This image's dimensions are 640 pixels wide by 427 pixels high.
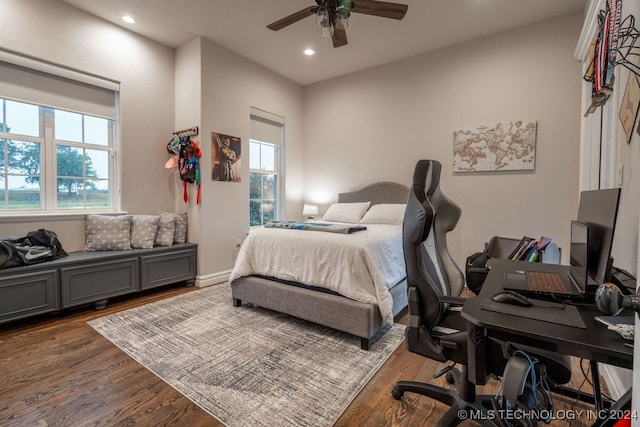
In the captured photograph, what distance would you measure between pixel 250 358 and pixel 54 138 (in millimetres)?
3068

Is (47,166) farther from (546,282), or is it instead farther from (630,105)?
(630,105)

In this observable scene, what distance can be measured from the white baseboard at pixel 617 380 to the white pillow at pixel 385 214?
221 centimetres

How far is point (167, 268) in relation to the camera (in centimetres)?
346

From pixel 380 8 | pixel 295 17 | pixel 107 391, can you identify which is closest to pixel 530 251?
pixel 380 8

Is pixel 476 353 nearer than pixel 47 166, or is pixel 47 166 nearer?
pixel 476 353

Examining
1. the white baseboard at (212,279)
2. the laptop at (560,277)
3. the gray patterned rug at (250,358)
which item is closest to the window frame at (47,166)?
the gray patterned rug at (250,358)

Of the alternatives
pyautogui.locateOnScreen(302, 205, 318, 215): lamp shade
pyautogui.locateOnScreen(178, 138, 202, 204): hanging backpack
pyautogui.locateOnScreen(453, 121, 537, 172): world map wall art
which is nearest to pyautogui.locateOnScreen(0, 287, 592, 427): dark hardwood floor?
pyautogui.locateOnScreen(178, 138, 202, 204): hanging backpack

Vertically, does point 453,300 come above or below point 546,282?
below

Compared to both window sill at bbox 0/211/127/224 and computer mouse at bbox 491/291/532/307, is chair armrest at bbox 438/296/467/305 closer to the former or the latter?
computer mouse at bbox 491/291/532/307

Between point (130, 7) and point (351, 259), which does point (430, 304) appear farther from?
point (130, 7)

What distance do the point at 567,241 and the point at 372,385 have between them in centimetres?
289

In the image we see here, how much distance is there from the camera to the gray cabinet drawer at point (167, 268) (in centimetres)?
327

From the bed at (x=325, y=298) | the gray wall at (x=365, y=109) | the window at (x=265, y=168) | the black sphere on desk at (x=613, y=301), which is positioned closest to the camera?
the black sphere on desk at (x=613, y=301)

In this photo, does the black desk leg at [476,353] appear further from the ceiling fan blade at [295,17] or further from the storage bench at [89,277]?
the storage bench at [89,277]
